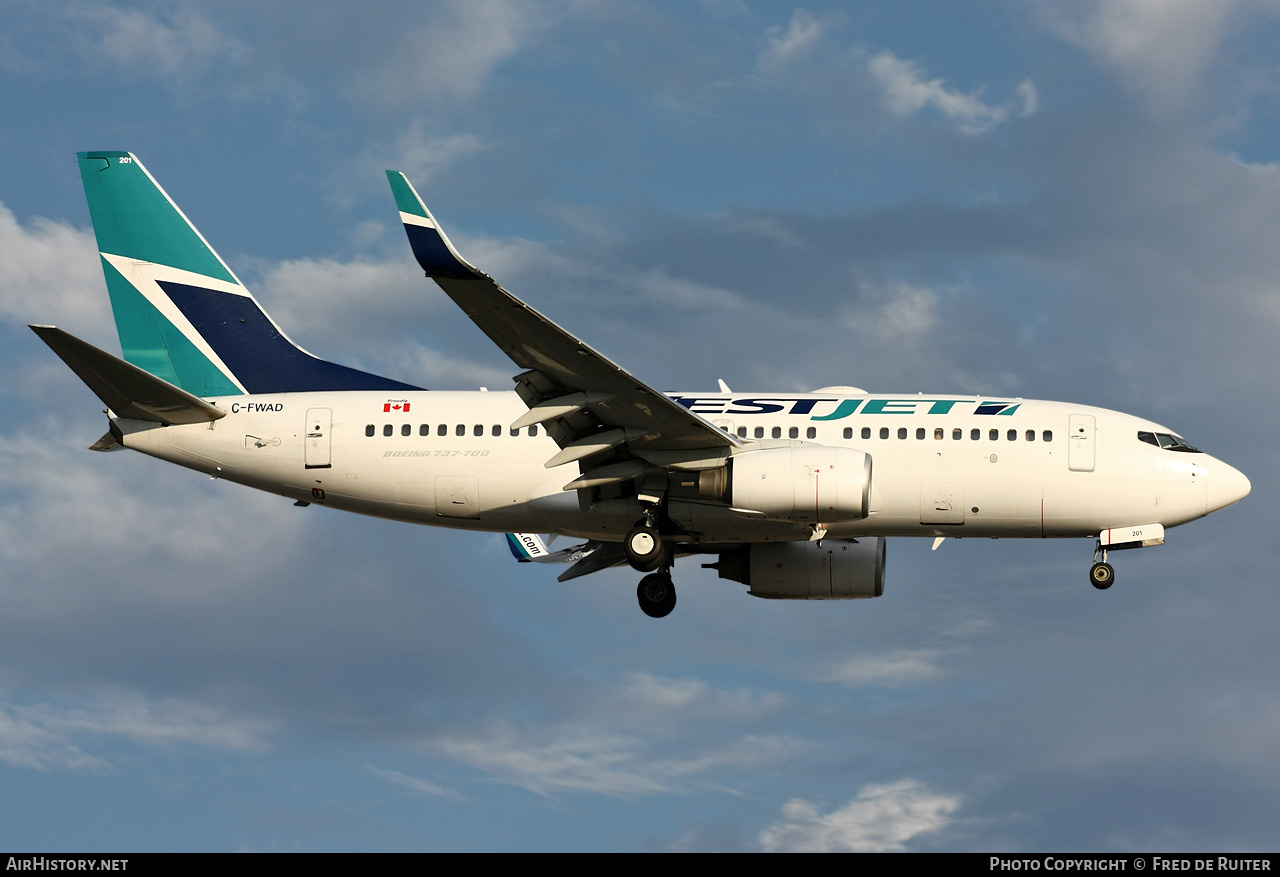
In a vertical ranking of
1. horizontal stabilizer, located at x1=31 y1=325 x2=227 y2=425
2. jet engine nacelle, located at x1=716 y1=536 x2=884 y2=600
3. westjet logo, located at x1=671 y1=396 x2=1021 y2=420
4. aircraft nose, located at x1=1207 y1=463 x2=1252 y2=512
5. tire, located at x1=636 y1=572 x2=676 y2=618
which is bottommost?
tire, located at x1=636 y1=572 x2=676 y2=618

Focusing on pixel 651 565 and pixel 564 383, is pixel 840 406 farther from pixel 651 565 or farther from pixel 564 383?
pixel 564 383

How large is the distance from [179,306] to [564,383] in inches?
479

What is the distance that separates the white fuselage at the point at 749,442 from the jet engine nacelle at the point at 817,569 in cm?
263

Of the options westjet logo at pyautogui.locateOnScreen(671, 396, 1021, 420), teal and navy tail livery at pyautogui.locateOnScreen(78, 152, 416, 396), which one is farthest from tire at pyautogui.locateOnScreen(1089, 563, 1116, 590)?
teal and navy tail livery at pyautogui.locateOnScreen(78, 152, 416, 396)

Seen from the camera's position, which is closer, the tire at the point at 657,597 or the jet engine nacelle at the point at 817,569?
the tire at the point at 657,597

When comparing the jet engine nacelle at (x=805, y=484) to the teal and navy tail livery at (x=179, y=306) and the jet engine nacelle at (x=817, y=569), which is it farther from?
the teal and navy tail livery at (x=179, y=306)

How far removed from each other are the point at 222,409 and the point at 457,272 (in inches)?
457

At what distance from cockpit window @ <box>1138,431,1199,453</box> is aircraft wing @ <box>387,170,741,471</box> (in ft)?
31.7

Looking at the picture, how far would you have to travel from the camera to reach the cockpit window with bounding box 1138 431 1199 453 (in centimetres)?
3375

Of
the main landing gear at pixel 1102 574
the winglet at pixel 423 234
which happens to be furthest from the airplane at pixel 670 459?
the winglet at pixel 423 234

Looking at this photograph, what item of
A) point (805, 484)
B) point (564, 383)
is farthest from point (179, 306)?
point (805, 484)

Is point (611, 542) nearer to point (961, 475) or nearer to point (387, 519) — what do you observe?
point (387, 519)

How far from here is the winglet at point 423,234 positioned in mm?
24781

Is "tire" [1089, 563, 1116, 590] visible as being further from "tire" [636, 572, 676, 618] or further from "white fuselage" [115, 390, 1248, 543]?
"tire" [636, 572, 676, 618]
